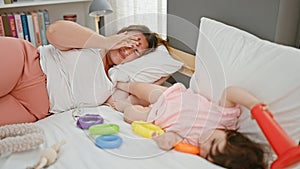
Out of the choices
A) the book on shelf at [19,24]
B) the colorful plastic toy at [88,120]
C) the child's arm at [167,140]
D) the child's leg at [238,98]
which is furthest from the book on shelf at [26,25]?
the child's leg at [238,98]

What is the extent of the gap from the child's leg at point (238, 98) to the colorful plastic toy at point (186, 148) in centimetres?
17

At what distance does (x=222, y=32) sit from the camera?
3.83 ft

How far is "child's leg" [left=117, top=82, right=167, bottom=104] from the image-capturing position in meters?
1.28

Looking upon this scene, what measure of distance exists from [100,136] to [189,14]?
742mm

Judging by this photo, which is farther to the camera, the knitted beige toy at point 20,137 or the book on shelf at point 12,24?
the book on shelf at point 12,24

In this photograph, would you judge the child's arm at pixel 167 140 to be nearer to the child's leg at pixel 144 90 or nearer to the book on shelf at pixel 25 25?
the child's leg at pixel 144 90

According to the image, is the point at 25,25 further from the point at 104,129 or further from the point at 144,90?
the point at 104,129

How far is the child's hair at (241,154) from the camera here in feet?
2.89

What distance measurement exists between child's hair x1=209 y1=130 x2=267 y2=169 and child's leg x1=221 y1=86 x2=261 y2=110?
101 millimetres

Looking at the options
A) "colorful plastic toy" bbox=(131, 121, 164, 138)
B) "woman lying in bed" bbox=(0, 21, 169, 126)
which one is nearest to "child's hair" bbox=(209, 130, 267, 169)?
"colorful plastic toy" bbox=(131, 121, 164, 138)

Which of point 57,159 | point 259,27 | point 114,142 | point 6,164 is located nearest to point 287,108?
point 259,27

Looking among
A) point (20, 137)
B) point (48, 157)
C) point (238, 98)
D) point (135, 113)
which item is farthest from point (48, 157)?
point (238, 98)

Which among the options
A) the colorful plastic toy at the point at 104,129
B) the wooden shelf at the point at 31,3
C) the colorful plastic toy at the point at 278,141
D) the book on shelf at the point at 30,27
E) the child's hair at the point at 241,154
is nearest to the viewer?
the colorful plastic toy at the point at 278,141

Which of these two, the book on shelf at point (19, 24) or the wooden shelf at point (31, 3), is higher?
the wooden shelf at point (31, 3)
